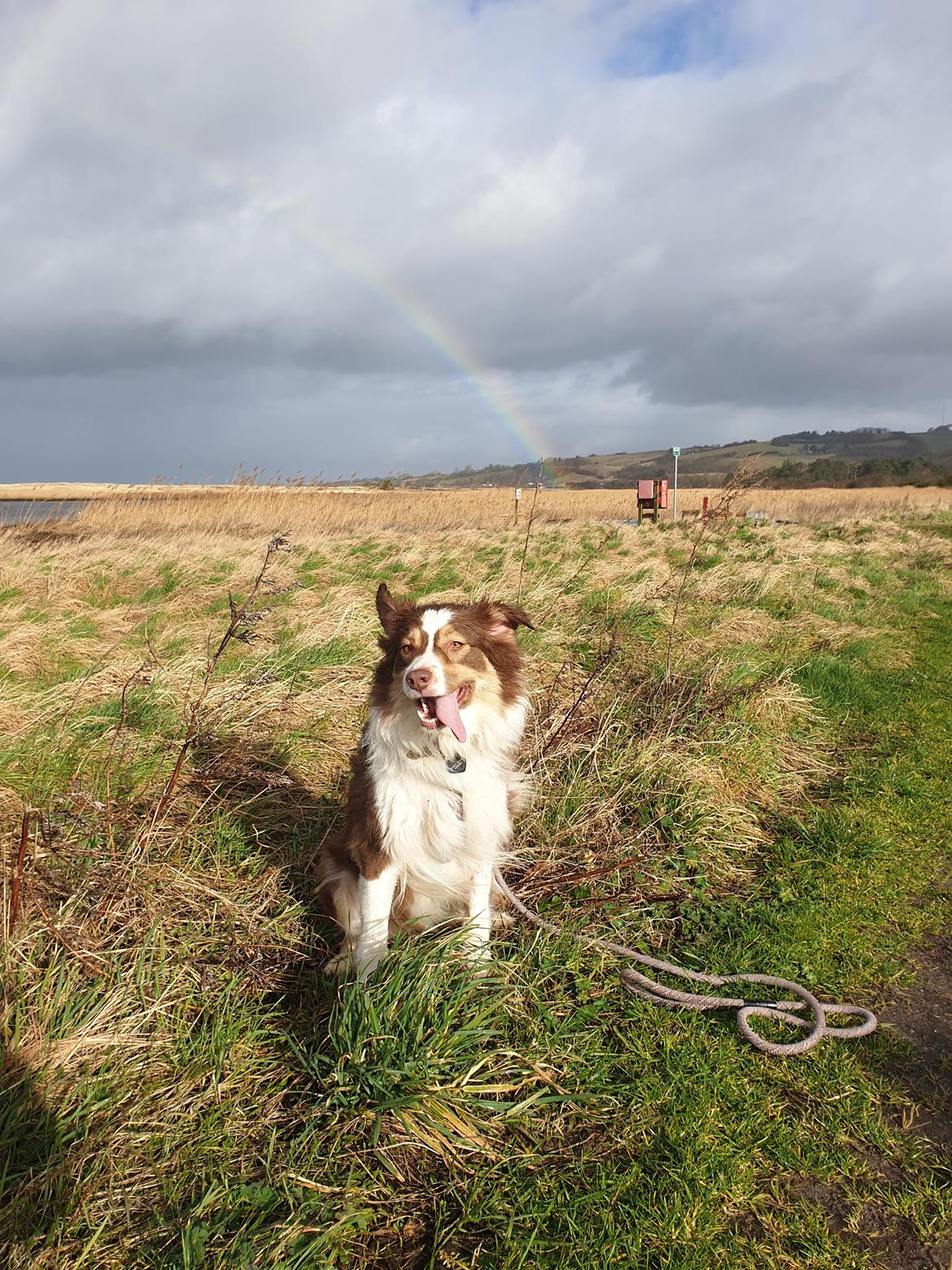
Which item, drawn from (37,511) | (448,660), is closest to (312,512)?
(37,511)

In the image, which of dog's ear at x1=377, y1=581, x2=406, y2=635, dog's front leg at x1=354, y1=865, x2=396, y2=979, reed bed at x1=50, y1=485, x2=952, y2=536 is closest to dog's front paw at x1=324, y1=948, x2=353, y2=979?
dog's front leg at x1=354, y1=865, x2=396, y2=979

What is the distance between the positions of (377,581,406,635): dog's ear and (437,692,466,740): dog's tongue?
49 cm

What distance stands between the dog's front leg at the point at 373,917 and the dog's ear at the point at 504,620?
1150 millimetres

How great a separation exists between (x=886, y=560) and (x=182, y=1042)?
16.2 m

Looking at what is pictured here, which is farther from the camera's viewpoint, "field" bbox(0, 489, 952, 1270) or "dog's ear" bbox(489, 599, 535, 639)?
"dog's ear" bbox(489, 599, 535, 639)

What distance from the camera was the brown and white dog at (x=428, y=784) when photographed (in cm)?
302

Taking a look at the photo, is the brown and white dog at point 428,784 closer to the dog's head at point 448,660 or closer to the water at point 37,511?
the dog's head at point 448,660

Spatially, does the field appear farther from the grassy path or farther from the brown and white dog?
the brown and white dog

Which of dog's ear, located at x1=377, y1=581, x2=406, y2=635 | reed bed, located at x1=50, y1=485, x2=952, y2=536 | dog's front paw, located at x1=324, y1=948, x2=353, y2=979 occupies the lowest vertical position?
dog's front paw, located at x1=324, y1=948, x2=353, y2=979

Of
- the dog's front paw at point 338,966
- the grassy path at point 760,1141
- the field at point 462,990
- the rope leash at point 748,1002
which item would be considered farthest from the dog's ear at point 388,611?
the grassy path at point 760,1141

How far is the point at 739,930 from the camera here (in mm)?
3824

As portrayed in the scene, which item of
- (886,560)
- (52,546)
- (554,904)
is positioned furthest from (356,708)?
(886,560)

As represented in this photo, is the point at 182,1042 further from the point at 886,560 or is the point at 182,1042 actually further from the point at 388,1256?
Result: the point at 886,560

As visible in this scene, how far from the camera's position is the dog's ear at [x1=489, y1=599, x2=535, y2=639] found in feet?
11.4
